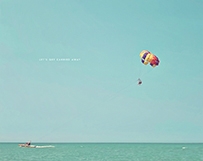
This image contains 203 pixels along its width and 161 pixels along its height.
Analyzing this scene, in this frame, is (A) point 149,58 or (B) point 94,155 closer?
(A) point 149,58

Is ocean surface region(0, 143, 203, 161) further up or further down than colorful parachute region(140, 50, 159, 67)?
→ further down

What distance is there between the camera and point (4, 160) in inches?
1377

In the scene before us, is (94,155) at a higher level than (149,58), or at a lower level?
lower

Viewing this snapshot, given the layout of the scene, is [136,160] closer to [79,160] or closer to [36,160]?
[79,160]

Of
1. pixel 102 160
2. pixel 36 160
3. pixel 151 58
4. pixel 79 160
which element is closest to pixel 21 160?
pixel 36 160

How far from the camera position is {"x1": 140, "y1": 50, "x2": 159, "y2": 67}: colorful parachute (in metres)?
26.5

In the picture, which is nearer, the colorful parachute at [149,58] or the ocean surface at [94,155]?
the colorful parachute at [149,58]

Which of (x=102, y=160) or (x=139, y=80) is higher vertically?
(x=139, y=80)

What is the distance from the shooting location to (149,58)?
26.7m

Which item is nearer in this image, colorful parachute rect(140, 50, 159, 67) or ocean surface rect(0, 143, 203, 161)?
colorful parachute rect(140, 50, 159, 67)

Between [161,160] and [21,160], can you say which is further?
[161,160]

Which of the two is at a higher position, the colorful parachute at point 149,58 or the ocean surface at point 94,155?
the colorful parachute at point 149,58

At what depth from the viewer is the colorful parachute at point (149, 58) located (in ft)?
87.1

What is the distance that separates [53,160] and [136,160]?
363 inches
